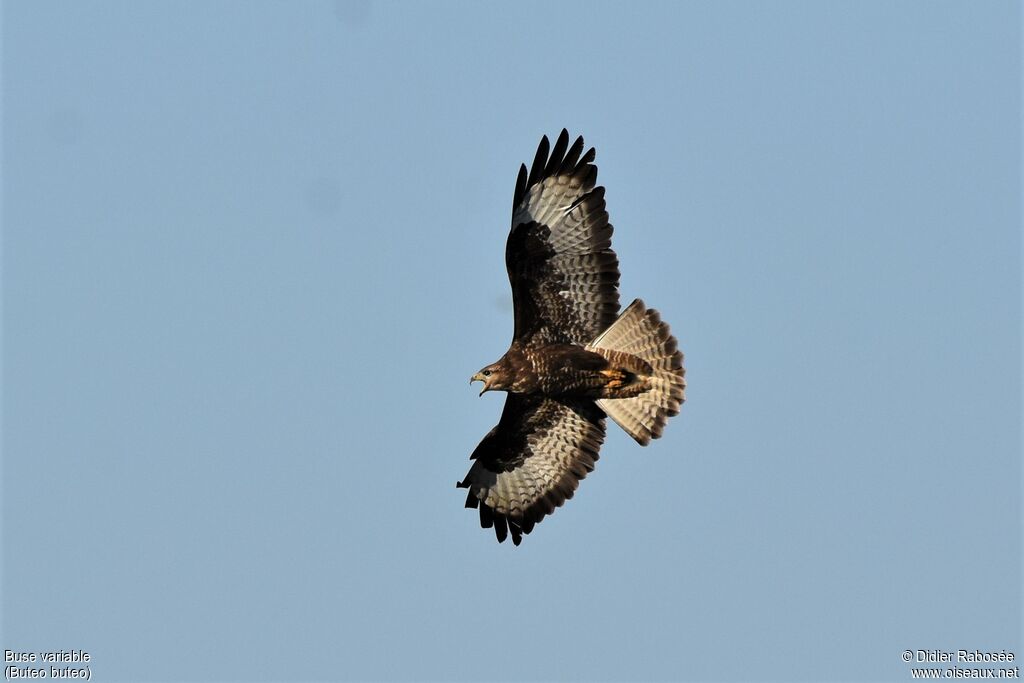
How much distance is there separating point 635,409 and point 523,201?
229cm

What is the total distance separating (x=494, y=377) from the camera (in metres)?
16.9

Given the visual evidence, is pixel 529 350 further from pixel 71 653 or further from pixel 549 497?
pixel 71 653

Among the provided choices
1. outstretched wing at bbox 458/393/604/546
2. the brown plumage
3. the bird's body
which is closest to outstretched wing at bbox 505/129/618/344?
the brown plumage

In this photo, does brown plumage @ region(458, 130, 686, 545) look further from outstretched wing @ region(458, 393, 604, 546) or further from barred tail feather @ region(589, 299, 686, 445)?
outstretched wing @ region(458, 393, 604, 546)

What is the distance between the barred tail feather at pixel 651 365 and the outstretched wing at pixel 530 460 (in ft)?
1.21

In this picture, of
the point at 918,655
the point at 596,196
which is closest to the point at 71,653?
the point at 596,196

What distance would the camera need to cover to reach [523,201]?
17016 mm

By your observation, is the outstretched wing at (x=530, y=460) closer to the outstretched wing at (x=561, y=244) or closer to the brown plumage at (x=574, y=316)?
the brown plumage at (x=574, y=316)

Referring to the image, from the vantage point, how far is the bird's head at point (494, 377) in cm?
1691

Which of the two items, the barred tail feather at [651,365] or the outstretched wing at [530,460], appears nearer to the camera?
the barred tail feather at [651,365]

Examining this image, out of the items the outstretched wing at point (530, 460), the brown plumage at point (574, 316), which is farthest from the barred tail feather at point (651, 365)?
the outstretched wing at point (530, 460)

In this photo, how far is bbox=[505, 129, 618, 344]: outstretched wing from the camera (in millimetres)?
16984

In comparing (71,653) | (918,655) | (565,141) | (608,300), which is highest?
(565,141)

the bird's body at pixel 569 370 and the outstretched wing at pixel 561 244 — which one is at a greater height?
the outstretched wing at pixel 561 244
